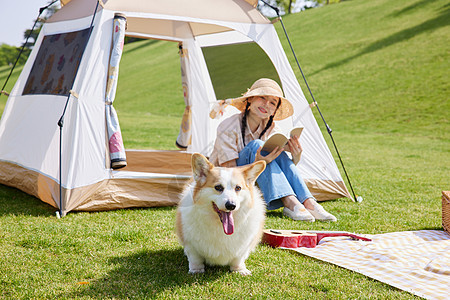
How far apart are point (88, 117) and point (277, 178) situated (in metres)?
1.72

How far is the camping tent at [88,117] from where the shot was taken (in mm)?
3514

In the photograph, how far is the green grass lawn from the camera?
214cm

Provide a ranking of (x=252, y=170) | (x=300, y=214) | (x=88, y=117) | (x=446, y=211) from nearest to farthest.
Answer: (x=252, y=170), (x=446, y=211), (x=300, y=214), (x=88, y=117)

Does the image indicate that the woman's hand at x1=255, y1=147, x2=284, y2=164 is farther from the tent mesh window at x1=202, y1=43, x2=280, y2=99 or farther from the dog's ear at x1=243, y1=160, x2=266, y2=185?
the tent mesh window at x1=202, y1=43, x2=280, y2=99

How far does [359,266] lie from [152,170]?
2.94 meters

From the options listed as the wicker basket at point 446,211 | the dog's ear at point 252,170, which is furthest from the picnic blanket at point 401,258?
the dog's ear at point 252,170

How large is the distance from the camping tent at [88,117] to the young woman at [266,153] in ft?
2.04

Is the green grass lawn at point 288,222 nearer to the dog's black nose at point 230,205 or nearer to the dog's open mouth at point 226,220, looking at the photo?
the dog's open mouth at point 226,220

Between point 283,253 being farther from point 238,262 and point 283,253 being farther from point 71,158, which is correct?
point 71,158

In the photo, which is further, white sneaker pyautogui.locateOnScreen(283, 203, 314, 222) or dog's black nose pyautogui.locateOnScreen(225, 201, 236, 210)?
white sneaker pyautogui.locateOnScreen(283, 203, 314, 222)

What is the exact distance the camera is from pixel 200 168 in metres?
2.15

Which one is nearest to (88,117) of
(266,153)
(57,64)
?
(57,64)

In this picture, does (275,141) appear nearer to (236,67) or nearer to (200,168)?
(200,168)

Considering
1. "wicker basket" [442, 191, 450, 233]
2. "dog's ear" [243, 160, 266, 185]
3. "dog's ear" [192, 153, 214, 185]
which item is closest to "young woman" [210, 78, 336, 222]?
"wicker basket" [442, 191, 450, 233]
